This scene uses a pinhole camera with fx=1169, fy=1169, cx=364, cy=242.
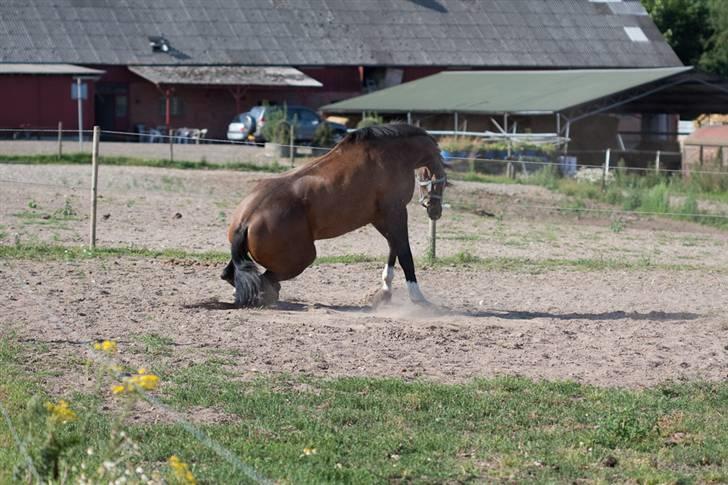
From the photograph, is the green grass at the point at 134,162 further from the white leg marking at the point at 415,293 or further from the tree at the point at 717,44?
the tree at the point at 717,44

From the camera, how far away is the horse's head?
11961 mm

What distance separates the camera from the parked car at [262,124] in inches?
1635

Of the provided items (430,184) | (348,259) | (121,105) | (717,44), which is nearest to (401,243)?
(430,184)

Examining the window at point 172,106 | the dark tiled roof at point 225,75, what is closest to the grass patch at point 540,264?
the dark tiled roof at point 225,75

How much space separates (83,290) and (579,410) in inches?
231

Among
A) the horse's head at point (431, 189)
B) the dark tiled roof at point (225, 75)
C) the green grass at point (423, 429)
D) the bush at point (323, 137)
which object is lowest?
the green grass at point (423, 429)

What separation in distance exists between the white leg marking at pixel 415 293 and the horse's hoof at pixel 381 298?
233mm

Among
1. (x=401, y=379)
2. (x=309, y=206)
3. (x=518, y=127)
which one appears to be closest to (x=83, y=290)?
(x=309, y=206)

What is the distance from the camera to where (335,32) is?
52.4m

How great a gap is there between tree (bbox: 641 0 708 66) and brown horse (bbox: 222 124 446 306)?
2248 inches

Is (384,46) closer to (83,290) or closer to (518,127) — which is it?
(518,127)

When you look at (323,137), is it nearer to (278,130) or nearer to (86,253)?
(278,130)

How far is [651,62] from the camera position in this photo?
56.2 meters

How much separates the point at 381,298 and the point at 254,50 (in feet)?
130
